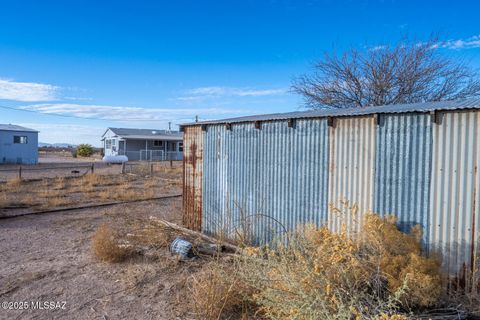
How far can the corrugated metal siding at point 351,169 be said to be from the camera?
461cm

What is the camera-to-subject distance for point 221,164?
22.9ft

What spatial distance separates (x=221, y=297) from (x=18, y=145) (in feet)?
102

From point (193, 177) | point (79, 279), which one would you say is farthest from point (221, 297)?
point (193, 177)

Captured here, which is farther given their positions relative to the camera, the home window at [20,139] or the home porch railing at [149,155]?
the home porch railing at [149,155]

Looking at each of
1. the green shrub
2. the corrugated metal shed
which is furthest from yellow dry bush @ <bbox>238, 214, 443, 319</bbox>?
the green shrub

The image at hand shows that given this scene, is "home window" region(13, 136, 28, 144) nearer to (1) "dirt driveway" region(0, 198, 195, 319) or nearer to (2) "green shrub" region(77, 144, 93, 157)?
(2) "green shrub" region(77, 144, 93, 157)

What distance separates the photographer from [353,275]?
11.5 ft

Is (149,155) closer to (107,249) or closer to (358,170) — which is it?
(107,249)

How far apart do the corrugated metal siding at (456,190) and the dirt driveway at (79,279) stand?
3297 millimetres

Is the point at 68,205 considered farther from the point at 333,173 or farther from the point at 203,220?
the point at 333,173

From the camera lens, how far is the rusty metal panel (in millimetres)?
7512

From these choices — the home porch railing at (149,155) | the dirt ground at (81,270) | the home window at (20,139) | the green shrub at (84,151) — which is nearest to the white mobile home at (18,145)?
the home window at (20,139)

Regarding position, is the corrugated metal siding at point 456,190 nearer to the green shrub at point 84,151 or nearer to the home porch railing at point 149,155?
the home porch railing at point 149,155

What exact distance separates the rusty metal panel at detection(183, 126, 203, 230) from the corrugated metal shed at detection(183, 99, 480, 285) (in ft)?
1.17
